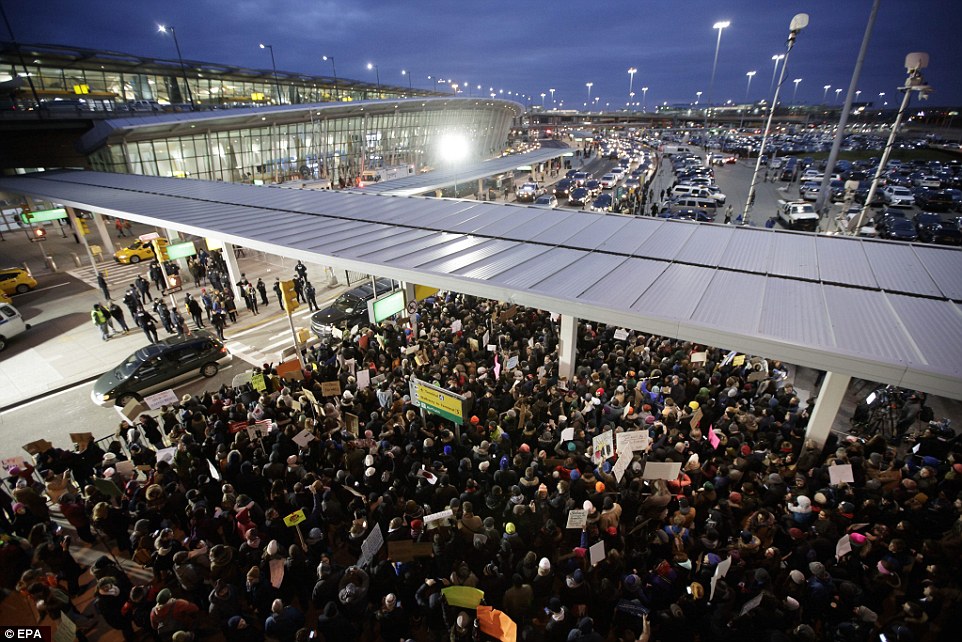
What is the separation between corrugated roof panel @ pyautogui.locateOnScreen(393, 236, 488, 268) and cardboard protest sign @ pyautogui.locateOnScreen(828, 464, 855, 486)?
8822mm

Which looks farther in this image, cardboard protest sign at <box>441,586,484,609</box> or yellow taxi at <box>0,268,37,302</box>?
yellow taxi at <box>0,268,37,302</box>

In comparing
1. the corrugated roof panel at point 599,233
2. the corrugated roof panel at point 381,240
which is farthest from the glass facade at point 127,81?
the corrugated roof panel at point 599,233

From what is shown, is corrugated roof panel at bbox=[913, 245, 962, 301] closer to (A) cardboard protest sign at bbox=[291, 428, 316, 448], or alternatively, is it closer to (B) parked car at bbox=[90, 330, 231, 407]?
(A) cardboard protest sign at bbox=[291, 428, 316, 448]

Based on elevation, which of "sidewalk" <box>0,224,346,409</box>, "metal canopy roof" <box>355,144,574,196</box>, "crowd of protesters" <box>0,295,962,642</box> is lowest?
"sidewalk" <box>0,224,346,409</box>

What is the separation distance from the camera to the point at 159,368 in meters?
12.2

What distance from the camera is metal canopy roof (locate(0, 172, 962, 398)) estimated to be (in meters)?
6.64

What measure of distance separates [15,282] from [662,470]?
29233mm

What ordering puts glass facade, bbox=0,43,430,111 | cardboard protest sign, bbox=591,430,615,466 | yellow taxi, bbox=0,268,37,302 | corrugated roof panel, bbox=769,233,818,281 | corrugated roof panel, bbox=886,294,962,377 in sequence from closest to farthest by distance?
corrugated roof panel, bbox=886,294,962,377 → cardboard protest sign, bbox=591,430,615,466 → corrugated roof panel, bbox=769,233,818,281 → yellow taxi, bbox=0,268,37,302 → glass facade, bbox=0,43,430,111

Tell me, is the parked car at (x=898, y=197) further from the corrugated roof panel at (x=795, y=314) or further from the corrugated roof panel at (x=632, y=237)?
the corrugated roof panel at (x=795, y=314)

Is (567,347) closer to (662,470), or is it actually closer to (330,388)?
(662,470)

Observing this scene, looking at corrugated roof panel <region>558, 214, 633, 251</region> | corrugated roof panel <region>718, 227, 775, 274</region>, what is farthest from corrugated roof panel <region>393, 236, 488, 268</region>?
corrugated roof panel <region>718, 227, 775, 274</region>

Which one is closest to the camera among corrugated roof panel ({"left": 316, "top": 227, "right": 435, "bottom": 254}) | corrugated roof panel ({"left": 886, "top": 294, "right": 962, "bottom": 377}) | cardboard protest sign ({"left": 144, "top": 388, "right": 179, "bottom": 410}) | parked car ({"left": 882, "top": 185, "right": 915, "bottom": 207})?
corrugated roof panel ({"left": 886, "top": 294, "right": 962, "bottom": 377})

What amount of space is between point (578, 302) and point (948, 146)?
94.9 m

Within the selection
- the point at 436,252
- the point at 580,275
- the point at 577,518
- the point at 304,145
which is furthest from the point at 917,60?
the point at 304,145
